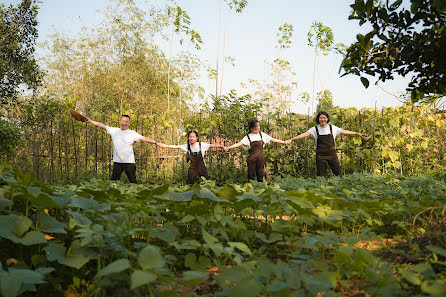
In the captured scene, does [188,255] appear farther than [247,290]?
Yes

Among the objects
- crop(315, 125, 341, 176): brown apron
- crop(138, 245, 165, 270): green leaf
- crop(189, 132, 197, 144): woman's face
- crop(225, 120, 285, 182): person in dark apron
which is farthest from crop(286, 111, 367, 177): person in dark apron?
crop(138, 245, 165, 270): green leaf

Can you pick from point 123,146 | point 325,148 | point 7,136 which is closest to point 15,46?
point 7,136

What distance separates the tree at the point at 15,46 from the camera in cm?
1081

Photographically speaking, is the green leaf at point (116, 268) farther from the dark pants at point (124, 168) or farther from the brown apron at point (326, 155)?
the brown apron at point (326, 155)

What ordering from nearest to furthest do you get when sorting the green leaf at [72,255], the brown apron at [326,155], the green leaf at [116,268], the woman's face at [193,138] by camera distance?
the green leaf at [116,268]
the green leaf at [72,255]
the woman's face at [193,138]
the brown apron at [326,155]

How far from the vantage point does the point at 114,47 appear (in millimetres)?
17547

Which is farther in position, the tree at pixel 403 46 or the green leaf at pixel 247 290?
the tree at pixel 403 46

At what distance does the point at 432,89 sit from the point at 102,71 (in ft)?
55.0

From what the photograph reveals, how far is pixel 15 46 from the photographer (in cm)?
1073

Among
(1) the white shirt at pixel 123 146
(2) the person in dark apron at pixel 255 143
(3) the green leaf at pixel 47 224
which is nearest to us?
(3) the green leaf at pixel 47 224

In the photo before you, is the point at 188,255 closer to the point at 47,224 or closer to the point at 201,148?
the point at 47,224

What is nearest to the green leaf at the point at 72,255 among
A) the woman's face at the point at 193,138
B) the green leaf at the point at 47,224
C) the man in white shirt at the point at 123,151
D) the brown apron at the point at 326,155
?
the green leaf at the point at 47,224

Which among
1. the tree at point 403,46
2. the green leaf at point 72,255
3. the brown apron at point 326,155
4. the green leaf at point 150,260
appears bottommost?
the green leaf at point 72,255

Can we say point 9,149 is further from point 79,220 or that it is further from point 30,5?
point 79,220
